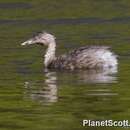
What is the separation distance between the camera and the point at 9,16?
36500mm

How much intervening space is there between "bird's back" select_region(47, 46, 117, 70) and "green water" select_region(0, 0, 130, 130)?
0.43 m

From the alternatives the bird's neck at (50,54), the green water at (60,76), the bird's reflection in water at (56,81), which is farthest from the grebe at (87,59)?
the bird's reflection in water at (56,81)

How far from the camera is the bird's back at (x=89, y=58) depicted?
23422mm

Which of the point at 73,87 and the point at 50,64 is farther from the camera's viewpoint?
the point at 50,64

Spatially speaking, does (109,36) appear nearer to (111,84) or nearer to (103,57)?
(103,57)

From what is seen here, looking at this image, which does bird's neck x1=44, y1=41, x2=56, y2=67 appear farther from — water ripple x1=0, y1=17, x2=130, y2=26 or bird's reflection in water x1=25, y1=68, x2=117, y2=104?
water ripple x1=0, y1=17, x2=130, y2=26

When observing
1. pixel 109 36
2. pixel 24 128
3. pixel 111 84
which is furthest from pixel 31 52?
pixel 24 128

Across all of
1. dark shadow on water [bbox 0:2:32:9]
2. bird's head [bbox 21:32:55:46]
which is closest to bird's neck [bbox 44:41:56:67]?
bird's head [bbox 21:32:55:46]

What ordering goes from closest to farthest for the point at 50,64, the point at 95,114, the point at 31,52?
1. the point at 95,114
2. the point at 50,64
3. the point at 31,52

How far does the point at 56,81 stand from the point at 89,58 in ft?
10.4

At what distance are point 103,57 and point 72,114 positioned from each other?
7.46m

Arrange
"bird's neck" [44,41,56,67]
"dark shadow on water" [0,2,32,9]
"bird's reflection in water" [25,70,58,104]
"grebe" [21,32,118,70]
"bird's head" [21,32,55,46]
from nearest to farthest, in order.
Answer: "bird's reflection in water" [25,70,58,104] < "grebe" [21,32,118,70] < "bird's neck" [44,41,56,67] < "bird's head" [21,32,55,46] < "dark shadow on water" [0,2,32,9]

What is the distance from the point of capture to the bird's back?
922 inches

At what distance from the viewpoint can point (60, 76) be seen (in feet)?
71.8
